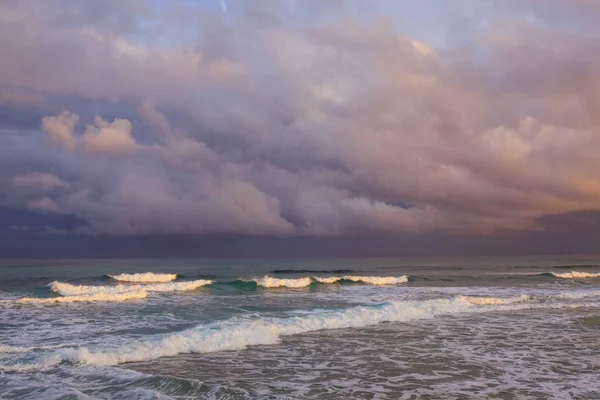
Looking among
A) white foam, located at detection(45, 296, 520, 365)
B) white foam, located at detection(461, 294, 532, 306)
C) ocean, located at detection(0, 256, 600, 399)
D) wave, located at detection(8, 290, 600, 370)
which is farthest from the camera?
white foam, located at detection(461, 294, 532, 306)

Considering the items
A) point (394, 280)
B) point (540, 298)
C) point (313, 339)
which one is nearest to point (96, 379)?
point (313, 339)

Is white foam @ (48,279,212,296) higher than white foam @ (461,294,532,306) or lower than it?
higher

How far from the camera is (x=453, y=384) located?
11234 millimetres

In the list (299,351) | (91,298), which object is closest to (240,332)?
(299,351)

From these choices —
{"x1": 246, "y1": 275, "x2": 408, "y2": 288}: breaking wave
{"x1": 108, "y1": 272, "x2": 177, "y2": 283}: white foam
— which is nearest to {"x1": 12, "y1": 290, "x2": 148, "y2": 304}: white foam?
{"x1": 246, "y1": 275, "x2": 408, "y2": 288}: breaking wave

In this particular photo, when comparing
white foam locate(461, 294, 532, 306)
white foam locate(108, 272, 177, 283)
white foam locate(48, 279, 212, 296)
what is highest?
white foam locate(48, 279, 212, 296)

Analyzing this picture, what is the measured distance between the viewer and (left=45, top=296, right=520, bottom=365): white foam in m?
13.9

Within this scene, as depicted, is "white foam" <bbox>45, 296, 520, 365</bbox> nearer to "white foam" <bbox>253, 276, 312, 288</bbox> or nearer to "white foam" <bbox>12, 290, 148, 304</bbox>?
"white foam" <bbox>12, 290, 148, 304</bbox>

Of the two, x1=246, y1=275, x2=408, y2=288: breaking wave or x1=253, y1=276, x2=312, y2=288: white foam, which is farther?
x1=246, y1=275, x2=408, y2=288: breaking wave

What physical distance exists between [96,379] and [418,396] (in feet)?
24.2

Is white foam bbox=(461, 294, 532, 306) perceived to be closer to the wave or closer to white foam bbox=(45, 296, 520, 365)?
the wave

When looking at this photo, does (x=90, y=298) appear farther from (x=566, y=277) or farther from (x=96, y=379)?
A: (x=566, y=277)

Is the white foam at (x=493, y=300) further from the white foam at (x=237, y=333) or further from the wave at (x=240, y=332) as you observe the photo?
the white foam at (x=237, y=333)

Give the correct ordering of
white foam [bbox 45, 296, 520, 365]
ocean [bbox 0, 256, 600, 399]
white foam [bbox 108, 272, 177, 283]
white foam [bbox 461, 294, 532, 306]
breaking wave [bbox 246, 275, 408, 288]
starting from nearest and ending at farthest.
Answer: ocean [bbox 0, 256, 600, 399] → white foam [bbox 45, 296, 520, 365] → white foam [bbox 461, 294, 532, 306] → breaking wave [bbox 246, 275, 408, 288] → white foam [bbox 108, 272, 177, 283]
